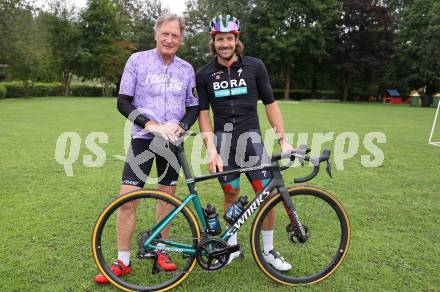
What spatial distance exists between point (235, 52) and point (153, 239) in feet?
5.43

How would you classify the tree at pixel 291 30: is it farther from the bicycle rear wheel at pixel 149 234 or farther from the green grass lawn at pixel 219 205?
the bicycle rear wheel at pixel 149 234

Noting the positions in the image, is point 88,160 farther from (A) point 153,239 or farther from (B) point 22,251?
(A) point 153,239

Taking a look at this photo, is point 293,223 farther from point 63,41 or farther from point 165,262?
point 63,41

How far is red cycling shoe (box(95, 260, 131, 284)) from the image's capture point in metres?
3.45

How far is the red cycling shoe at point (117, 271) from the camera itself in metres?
3.45

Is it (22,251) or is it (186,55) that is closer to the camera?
(22,251)

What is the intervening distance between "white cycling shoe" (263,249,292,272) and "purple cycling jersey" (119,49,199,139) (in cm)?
141

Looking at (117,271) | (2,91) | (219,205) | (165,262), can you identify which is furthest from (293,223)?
(2,91)

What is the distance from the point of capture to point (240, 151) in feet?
11.9

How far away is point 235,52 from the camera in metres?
3.51

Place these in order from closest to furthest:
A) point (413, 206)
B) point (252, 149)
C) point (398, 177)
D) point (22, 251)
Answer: point (252, 149)
point (22, 251)
point (413, 206)
point (398, 177)

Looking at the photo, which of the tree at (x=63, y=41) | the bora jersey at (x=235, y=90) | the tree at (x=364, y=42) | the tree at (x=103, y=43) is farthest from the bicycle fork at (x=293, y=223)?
the tree at (x=63, y=41)

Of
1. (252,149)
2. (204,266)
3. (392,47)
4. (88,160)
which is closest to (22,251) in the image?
(204,266)

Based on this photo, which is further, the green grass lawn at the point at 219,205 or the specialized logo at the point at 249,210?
the green grass lawn at the point at 219,205
